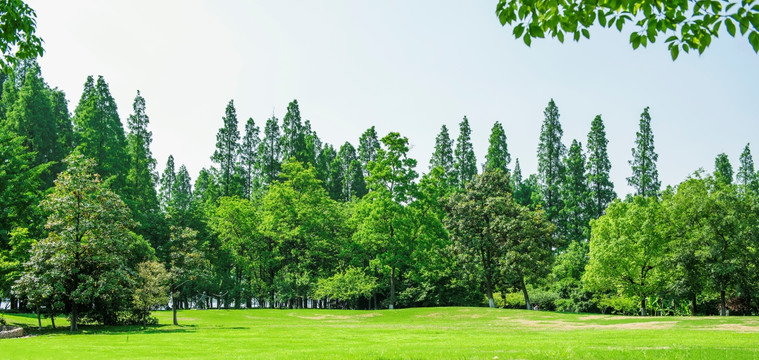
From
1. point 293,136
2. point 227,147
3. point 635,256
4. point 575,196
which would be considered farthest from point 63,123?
point 575,196

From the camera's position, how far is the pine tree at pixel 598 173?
220 feet

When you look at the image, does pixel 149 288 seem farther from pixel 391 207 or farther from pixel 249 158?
pixel 249 158

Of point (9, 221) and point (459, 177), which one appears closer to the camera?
point (9, 221)

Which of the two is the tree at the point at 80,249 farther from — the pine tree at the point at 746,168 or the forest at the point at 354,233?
the pine tree at the point at 746,168

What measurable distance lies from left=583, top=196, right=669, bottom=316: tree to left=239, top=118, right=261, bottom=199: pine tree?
50.9 m

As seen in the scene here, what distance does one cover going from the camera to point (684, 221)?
4153 cm

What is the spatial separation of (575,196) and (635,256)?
25485 millimetres

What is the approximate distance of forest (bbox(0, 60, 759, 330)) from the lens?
30562 millimetres

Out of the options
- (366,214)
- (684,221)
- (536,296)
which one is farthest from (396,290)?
(684,221)

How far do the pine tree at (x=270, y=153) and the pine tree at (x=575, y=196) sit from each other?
136ft

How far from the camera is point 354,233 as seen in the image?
54.6 metres

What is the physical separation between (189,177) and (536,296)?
81268 mm

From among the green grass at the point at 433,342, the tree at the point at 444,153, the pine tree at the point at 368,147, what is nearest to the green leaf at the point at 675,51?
the green grass at the point at 433,342

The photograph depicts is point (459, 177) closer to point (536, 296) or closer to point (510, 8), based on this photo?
point (536, 296)
